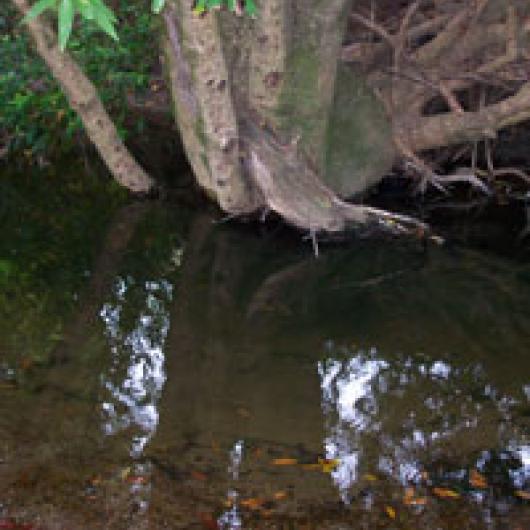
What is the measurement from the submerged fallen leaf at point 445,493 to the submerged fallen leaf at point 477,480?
14 cm

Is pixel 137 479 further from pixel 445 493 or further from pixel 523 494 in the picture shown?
pixel 523 494

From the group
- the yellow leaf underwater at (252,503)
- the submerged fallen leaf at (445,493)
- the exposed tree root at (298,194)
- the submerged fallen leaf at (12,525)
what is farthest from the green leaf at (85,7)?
the exposed tree root at (298,194)

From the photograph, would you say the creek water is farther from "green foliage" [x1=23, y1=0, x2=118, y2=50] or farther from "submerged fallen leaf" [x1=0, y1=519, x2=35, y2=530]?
"green foliage" [x1=23, y1=0, x2=118, y2=50]

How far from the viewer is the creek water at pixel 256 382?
3521 mm

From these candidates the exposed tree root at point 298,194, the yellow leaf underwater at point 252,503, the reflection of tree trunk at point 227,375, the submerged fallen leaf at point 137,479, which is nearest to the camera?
the yellow leaf underwater at point 252,503

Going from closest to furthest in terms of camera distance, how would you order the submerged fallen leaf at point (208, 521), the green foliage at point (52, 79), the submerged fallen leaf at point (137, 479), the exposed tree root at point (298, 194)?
the submerged fallen leaf at point (208, 521), the submerged fallen leaf at point (137, 479), the exposed tree root at point (298, 194), the green foliage at point (52, 79)

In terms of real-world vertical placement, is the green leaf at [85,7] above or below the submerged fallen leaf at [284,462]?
above

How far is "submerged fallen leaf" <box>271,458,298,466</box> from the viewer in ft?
12.5

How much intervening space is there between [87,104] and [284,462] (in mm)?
4803

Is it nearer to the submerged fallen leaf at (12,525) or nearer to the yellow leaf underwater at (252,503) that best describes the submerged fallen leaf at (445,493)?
the yellow leaf underwater at (252,503)

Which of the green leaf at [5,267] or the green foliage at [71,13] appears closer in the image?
the green foliage at [71,13]

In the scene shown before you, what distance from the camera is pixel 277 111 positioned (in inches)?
264

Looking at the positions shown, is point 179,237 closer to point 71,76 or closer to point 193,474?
point 71,76

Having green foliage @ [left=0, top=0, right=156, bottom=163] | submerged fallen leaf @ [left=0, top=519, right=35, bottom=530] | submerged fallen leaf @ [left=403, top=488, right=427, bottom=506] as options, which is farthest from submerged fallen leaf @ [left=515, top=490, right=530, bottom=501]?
green foliage @ [left=0, top=0, right=156, bottom=163]
